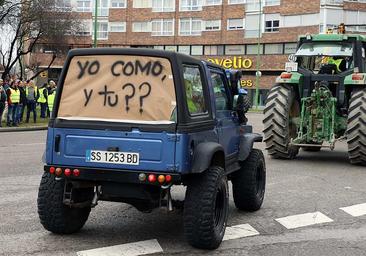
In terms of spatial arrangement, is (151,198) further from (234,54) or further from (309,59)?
(234,54)

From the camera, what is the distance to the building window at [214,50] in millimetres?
62069

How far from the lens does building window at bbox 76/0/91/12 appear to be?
6781 centimetres

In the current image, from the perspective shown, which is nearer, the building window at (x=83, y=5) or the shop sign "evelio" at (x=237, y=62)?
the shop sign "evelio" at (x=237, y=62)

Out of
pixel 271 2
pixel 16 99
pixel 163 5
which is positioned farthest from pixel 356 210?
pixel 163 5

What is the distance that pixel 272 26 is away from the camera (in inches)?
2287

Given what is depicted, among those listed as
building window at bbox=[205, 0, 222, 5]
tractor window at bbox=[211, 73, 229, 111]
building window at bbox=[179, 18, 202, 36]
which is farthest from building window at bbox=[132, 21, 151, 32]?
tractor window at bbox=[211, 73, 229, 111]

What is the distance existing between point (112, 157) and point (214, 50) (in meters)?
57.8

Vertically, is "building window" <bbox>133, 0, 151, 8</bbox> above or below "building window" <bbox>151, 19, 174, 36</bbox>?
above

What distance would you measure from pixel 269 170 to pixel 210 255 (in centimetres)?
603

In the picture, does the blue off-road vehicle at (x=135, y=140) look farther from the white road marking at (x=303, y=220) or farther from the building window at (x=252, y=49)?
the building window at (x=252, y=49)

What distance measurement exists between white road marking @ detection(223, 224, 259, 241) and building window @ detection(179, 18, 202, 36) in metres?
57.3

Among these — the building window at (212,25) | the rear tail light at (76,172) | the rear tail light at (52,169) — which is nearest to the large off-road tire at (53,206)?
the rear tail light at (52,169)

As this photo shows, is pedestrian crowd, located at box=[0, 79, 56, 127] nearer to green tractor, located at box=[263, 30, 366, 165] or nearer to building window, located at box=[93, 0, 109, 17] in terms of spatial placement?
green tractor, located at box=[263, 30, 366, 165]

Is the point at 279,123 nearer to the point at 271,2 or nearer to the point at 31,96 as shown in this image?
the point at 31,96
